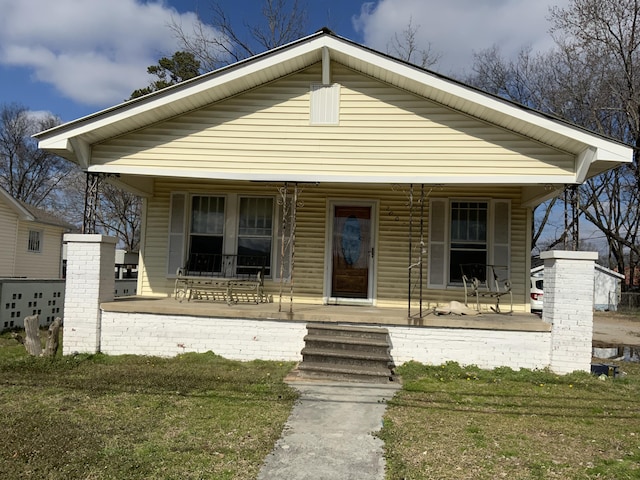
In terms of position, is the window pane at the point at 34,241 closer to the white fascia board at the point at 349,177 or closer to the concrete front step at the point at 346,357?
the white fascia board at the point at 349,177

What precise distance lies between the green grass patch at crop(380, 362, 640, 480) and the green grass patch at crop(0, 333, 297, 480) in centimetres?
131

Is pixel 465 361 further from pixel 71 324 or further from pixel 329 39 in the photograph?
pixel 71 324

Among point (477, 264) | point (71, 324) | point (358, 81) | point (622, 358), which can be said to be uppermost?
point (358, 81)

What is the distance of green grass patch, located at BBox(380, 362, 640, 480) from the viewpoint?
13.1 ft

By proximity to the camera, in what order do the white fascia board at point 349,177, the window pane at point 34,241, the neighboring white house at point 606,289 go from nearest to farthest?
the white fascia board at point 349,177 → the window pane at point 34,241 → the neighboring white house at point 606,289

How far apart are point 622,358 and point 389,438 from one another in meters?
8.24

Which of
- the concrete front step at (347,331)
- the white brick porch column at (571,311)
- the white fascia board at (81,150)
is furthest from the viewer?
the white fascia board at (81,150)

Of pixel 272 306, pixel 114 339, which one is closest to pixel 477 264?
pixel 272 306

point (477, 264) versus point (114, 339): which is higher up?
point (477, 264)

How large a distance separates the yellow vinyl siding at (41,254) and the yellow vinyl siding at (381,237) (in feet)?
48.8

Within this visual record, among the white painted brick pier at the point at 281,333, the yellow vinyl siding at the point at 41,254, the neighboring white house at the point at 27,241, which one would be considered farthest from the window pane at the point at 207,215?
the yellow vinyl siding at the point at 41,254

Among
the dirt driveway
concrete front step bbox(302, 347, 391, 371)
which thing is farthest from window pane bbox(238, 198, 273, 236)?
the dirt driveway

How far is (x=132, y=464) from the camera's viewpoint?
385 cm

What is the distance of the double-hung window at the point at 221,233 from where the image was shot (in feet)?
32.1
